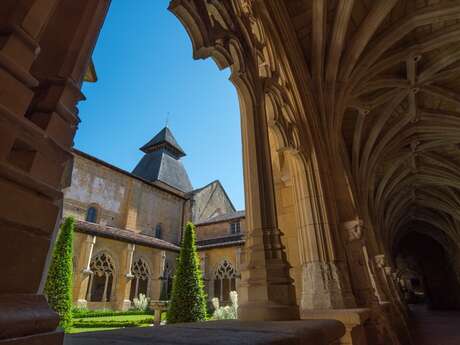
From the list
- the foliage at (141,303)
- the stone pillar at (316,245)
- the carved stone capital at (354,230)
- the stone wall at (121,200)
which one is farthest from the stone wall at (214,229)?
the stone pillar at (316,245)

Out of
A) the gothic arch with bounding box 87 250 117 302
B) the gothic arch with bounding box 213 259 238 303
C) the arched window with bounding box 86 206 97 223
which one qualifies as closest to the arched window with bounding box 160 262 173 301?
the gothic arch with bounding box 213 259 238 303

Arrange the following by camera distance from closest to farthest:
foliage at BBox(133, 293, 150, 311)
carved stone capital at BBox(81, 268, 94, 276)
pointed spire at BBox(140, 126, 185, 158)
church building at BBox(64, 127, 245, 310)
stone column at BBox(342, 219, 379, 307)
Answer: stone column at BBox(342, 219, 379, 307)
carved stone capital at BBox(81, 268, 94, 276)
church building at BBox(64, 127, 245, 310)
foliage at BBox(133, 293, 150, 311)
pointed spire at BBox(140, 126, 185, 158)

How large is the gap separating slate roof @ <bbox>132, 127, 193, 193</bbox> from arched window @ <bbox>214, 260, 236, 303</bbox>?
10.7 m

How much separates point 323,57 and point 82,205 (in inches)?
630

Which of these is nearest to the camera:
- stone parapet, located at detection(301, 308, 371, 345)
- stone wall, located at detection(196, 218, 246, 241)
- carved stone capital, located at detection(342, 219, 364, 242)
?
stone parapet, located at detection(301, 308, 371, 345)

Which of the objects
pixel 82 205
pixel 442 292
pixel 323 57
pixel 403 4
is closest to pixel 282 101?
pixel 323 57

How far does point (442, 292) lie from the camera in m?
18.6

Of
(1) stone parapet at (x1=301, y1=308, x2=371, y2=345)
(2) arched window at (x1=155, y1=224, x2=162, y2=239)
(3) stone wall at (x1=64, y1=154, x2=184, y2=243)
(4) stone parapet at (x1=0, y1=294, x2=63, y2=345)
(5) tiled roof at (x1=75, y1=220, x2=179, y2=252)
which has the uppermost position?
(3) stone wall at (x1=64, y1=154, x2=184, y2=243)

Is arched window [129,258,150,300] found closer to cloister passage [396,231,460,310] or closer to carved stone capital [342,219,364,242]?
carved stone capital [342,219,364,242]

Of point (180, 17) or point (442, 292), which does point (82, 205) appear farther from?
point (442, 292)

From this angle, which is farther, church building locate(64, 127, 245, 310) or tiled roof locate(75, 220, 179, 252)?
church building locate(64, 127, 245, 310)

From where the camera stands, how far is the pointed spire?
29.1 metres

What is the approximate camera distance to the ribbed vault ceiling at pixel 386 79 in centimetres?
529

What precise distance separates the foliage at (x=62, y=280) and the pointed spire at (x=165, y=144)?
21131 millimetres
